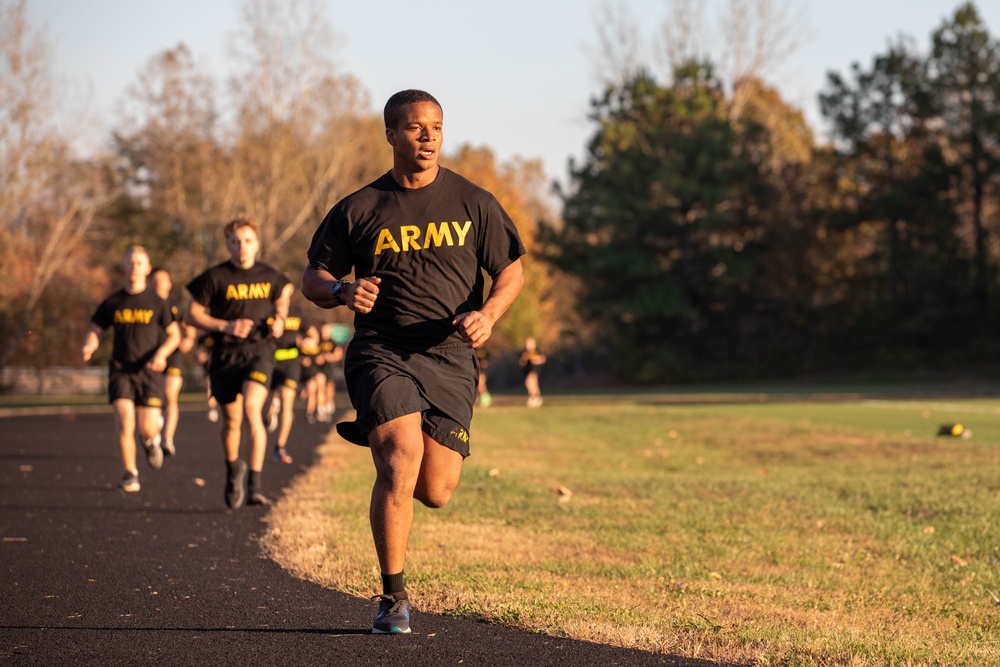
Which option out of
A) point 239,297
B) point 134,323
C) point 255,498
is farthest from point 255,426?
point 134,323

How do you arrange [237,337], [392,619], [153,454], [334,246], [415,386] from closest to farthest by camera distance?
[392,619]
[415,386]
[334,246]
[237,337]
[153,454]

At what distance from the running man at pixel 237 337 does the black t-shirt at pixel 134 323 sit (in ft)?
5.99

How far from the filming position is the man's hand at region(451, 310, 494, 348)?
5.54m

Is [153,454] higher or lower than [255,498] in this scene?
higher

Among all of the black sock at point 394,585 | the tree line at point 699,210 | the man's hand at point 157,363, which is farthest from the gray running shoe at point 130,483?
the tree line at point 699,210

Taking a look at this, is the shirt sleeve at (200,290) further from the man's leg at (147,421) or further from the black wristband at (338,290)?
the black wristband at (338,290)

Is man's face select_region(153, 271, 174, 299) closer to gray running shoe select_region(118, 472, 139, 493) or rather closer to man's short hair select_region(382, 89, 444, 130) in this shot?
gray running shoe select_region(118, 472, 139, 493)

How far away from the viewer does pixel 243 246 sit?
34.6 ft

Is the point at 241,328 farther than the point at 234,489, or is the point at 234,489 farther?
the point at 234,489

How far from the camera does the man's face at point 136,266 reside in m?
12.1

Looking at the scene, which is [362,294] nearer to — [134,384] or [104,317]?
[134,384]

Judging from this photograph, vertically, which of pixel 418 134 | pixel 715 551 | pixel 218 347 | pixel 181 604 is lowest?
pixel 715 551

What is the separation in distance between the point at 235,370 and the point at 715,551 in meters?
4.16

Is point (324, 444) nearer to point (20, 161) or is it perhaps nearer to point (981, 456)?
point (981, 456)
